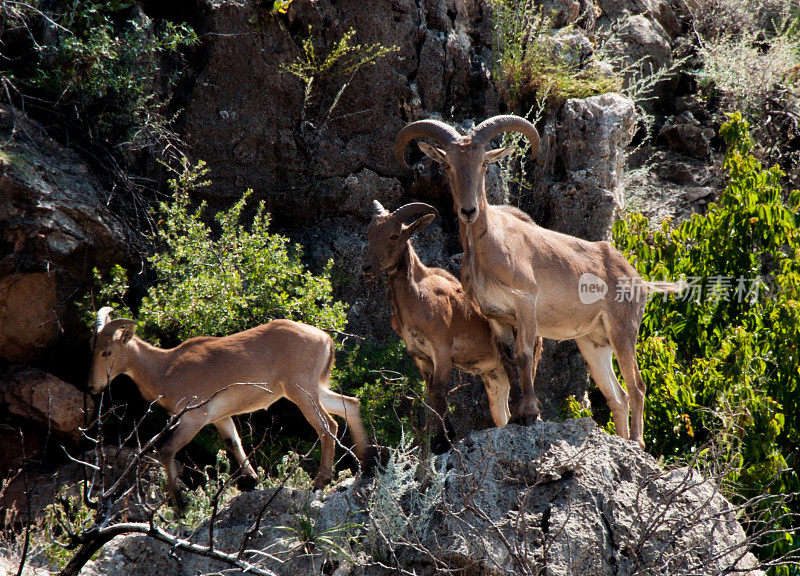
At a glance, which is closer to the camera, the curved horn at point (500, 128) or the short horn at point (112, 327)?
the curved horn at point (500, 128)

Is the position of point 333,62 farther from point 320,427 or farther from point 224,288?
point 320,427

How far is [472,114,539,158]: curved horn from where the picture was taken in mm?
7141

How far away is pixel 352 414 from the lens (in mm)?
7832

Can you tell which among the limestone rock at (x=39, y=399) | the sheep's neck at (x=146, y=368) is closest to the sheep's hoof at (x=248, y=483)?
the sheep's neck at (x=146, y=368)

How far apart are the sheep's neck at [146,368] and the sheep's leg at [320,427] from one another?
4.26 ft

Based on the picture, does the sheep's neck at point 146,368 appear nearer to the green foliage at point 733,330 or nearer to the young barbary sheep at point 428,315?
the young barbary sheep at point 428,315

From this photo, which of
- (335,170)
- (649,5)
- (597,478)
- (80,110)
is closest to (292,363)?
(597,478)

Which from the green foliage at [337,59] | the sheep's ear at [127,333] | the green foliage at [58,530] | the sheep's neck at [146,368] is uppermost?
the green foliage at [337,59]

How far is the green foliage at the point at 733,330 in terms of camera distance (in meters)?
9.12

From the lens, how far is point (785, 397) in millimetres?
9445

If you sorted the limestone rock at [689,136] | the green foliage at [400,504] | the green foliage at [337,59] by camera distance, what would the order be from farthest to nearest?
the limestone rock at [689,136], the green foliage at [337,59], the green foliage at [400,504]

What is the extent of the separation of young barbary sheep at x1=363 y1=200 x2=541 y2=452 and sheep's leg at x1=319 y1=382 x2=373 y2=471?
0.73 m

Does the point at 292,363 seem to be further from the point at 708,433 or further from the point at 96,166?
the point at 708,433

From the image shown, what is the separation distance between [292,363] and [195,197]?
3788mm
